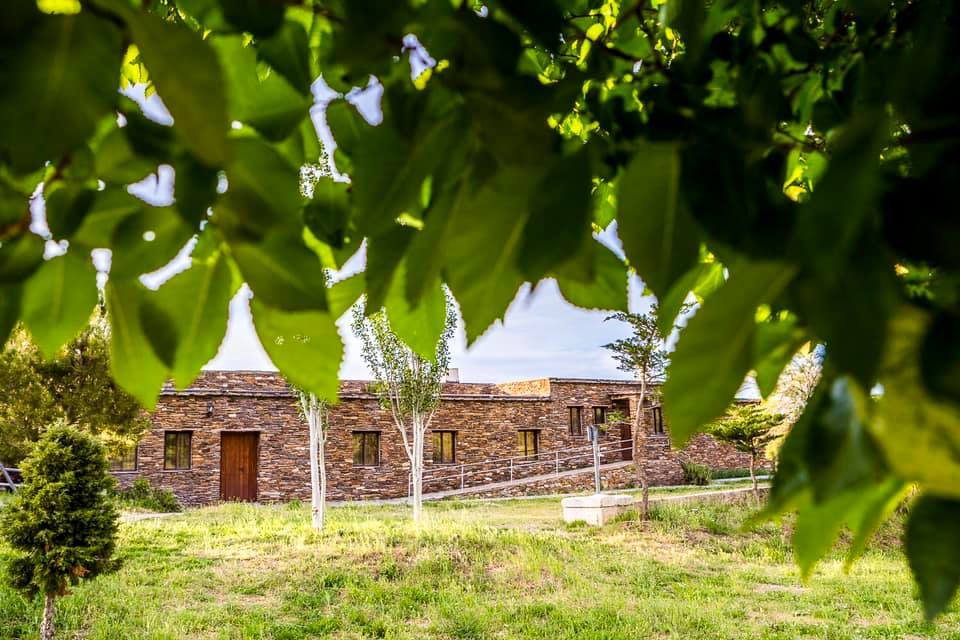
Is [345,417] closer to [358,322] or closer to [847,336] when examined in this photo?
[358,322]

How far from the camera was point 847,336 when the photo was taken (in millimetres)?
199

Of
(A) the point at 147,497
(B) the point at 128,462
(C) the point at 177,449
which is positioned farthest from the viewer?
(C) the point at 177,449

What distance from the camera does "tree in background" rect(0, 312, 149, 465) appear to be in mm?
12250

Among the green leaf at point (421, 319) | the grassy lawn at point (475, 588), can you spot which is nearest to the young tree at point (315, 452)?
the grassy lawn at point (475, 588)

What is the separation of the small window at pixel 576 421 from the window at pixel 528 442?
1220mm

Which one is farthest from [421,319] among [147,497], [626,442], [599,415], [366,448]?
[599,415]

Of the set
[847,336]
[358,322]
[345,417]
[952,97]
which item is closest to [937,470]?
[847,336]

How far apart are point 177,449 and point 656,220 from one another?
18.7 metres

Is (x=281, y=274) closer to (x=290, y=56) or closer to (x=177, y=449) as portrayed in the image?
(x=290, y=56)

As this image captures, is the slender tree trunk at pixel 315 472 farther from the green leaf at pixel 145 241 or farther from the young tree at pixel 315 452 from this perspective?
the green leaf at pixel 145 241

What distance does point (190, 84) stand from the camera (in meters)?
0.25

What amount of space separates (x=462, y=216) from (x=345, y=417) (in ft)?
61.3

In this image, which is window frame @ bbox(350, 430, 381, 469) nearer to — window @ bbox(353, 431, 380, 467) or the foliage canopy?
window @ bbox(353, 431, 380, 467)

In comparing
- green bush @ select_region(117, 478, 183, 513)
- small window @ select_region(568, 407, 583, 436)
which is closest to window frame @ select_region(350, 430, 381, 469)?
green bush @ select_region(117, 478, 183, 513)
